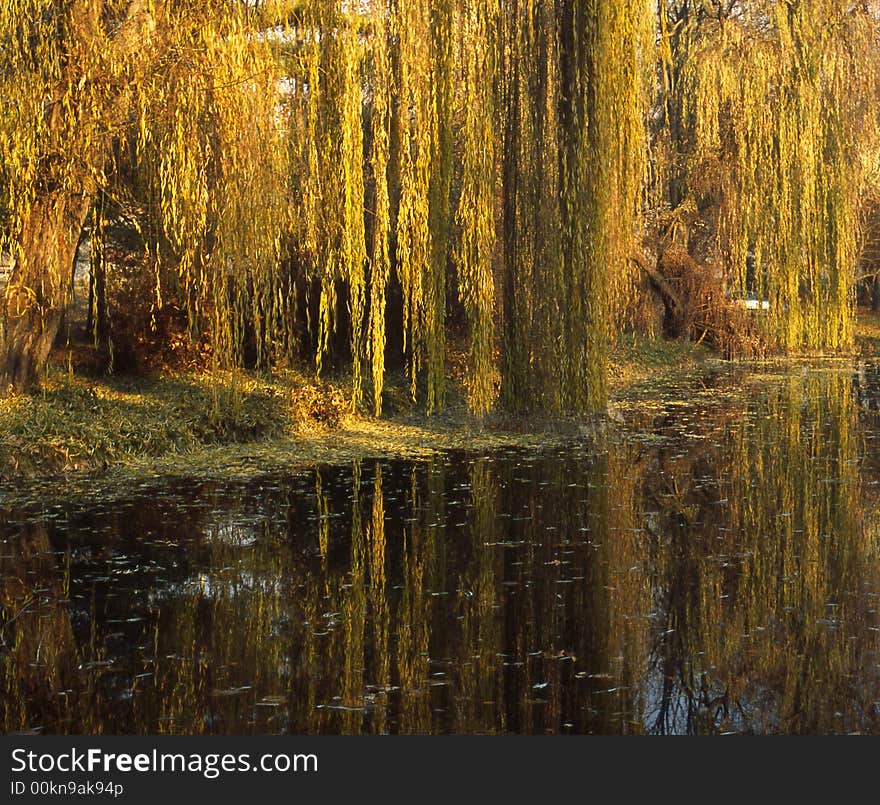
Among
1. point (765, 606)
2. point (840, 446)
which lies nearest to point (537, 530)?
point (765, 606)

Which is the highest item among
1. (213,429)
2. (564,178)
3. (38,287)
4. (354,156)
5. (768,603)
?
(354,156)

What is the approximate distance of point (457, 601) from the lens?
20.8ft

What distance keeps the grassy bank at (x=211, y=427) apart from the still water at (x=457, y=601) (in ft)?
2.87

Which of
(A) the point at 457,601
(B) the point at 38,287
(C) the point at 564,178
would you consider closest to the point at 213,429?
(B) the point at 38,287

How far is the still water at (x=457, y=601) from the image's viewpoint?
477cm

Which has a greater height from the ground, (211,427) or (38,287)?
(38,287)

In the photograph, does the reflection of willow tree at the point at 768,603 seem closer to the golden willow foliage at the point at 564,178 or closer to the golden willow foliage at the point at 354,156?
the golden willow foliage at the point at 564,178

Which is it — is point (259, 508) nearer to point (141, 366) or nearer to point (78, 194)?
point (78, 194)

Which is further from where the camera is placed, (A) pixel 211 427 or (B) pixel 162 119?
(A) pixel 211 427

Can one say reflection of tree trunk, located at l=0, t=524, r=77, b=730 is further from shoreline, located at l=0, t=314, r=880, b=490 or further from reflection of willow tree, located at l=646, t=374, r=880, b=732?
reflection of willow tree, located at l=646, t=374, r=880, b=732

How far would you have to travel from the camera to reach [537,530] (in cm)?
811

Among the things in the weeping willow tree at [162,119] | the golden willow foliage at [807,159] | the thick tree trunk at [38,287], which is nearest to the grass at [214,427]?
the thick tree trunk at [38,287]

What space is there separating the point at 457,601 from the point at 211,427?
230 inches

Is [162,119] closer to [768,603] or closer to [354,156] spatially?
[354,156]
